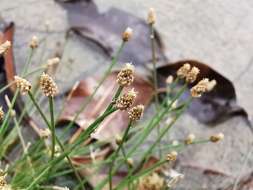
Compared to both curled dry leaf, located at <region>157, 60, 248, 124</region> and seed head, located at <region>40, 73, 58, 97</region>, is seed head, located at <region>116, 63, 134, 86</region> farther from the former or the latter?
curled dry leaf, located at <region>157, 60, 248, 124</region>

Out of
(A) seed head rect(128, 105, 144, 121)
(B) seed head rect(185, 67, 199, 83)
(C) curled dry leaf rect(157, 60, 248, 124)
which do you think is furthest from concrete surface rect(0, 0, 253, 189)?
(A) seed head rect(128, 105, 144, 121)

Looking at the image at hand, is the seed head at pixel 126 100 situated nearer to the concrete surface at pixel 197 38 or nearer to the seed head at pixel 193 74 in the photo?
the seed head at pixel 193 74

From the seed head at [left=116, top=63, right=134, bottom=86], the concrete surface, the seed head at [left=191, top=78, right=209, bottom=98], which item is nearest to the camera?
the seed head at [left=116, top=63, right=134, bottom=86]

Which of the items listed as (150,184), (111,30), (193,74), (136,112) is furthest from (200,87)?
(111,30)

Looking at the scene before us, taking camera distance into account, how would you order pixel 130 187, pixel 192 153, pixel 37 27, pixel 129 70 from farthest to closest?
pixel 37 27 → pixel 192 153 → pixel 130 187 → pixel 129 70

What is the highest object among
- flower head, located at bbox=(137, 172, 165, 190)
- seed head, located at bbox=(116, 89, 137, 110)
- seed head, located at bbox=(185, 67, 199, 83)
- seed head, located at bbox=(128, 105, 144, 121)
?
seed head, located at bbox=(116, 89, 137, 110)

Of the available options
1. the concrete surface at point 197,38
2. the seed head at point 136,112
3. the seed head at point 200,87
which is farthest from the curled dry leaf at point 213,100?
the seed head at point 136,112

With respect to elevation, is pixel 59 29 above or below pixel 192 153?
above

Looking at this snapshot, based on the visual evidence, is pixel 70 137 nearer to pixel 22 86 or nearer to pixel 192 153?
pixel 192 153

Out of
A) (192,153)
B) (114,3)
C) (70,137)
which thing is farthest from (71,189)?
(114,3)
